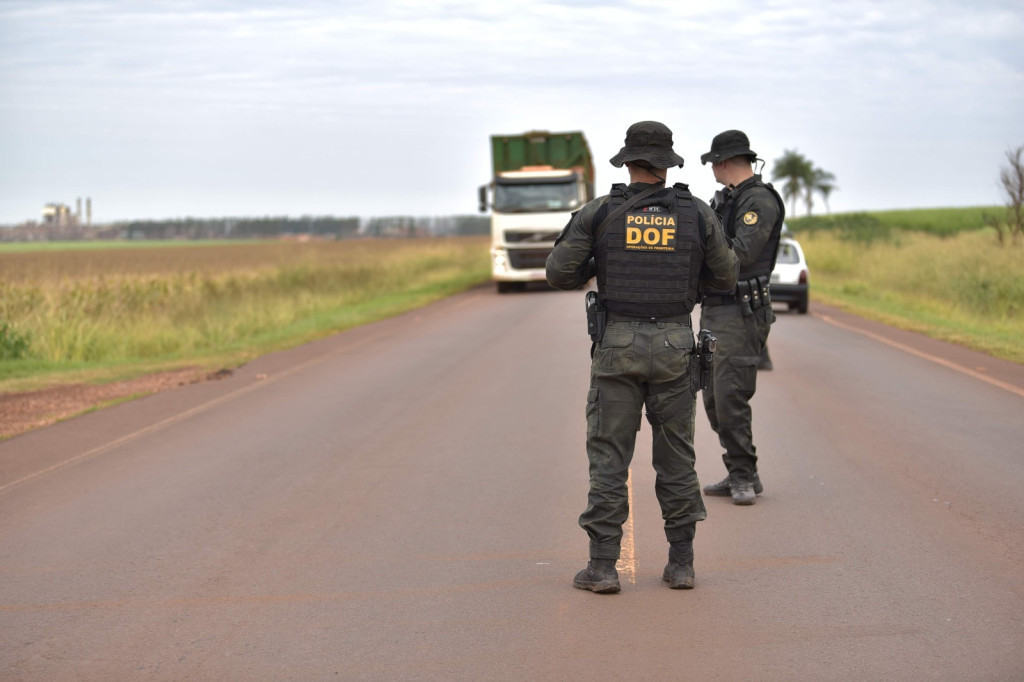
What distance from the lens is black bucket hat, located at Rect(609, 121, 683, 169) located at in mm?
5098

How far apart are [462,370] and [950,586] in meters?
9.08

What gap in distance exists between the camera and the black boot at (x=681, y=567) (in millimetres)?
5266

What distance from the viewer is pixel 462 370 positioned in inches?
548

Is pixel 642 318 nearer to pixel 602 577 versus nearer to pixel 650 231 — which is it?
pixel 650 231

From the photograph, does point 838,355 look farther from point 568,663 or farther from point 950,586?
point 568,663

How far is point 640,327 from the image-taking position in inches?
205

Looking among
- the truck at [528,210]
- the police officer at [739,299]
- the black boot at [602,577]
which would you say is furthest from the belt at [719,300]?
the truck at [528,210]

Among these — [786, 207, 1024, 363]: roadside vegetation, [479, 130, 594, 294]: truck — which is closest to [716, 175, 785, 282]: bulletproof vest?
[786, 207, 1024, 363]: roadside vegetation

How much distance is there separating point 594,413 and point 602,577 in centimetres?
72

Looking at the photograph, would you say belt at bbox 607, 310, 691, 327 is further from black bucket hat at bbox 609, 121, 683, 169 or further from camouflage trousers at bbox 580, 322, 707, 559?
black bucket hat at bbox 609, 121, 683, 169

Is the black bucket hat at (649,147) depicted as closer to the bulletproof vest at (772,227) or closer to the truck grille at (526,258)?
the bulletproof vest at (772,227)

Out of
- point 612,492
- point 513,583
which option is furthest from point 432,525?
point 612,492

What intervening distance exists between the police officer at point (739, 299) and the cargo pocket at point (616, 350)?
63.7 inches

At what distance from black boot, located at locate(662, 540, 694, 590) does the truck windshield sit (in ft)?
82.1
